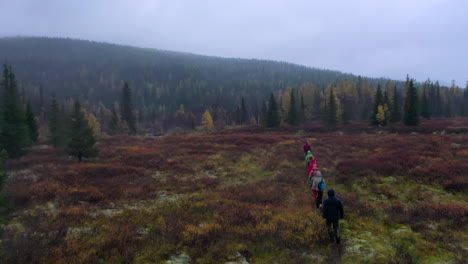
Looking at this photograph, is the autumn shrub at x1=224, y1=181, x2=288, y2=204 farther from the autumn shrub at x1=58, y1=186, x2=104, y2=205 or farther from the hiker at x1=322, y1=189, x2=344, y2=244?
the autumn shrub at x1=58, y1=186, x2=104, y2=205

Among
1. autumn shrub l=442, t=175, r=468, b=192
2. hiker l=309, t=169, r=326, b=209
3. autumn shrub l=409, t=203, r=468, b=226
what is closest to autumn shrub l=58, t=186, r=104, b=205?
hiker l=309, t=169, r=326, b=209

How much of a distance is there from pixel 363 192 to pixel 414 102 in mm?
45480

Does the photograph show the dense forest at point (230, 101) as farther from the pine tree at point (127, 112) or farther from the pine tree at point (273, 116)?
the pine tree at point (273, 116)

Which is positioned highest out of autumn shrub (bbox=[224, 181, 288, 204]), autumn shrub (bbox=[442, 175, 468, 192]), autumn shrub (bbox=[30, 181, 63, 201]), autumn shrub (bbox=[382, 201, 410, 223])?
autumn shrub (bbox=[442, 175, 468, 192])

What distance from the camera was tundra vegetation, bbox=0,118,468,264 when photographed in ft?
25.7

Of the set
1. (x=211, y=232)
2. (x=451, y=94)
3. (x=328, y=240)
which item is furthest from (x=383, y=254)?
(x=451, y=94)

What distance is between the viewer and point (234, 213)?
435 inches

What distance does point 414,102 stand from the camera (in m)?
48.6

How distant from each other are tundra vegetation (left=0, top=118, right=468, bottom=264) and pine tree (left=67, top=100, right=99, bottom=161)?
85.9 inches

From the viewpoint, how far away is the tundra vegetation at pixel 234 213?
7836mm

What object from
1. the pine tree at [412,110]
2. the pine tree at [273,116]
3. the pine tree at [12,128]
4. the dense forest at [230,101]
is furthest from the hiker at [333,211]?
the pine tree at [273,116]

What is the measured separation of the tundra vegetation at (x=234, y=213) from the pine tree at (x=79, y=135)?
2.18 meters

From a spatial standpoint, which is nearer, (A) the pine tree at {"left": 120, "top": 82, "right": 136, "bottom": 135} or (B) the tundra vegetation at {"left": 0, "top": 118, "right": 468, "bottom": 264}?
(B) the tundra vegetation at {"left": 0, "top": 118, "right": 468, "bottom": 264}

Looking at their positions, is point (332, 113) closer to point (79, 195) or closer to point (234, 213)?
point (234, 213)
